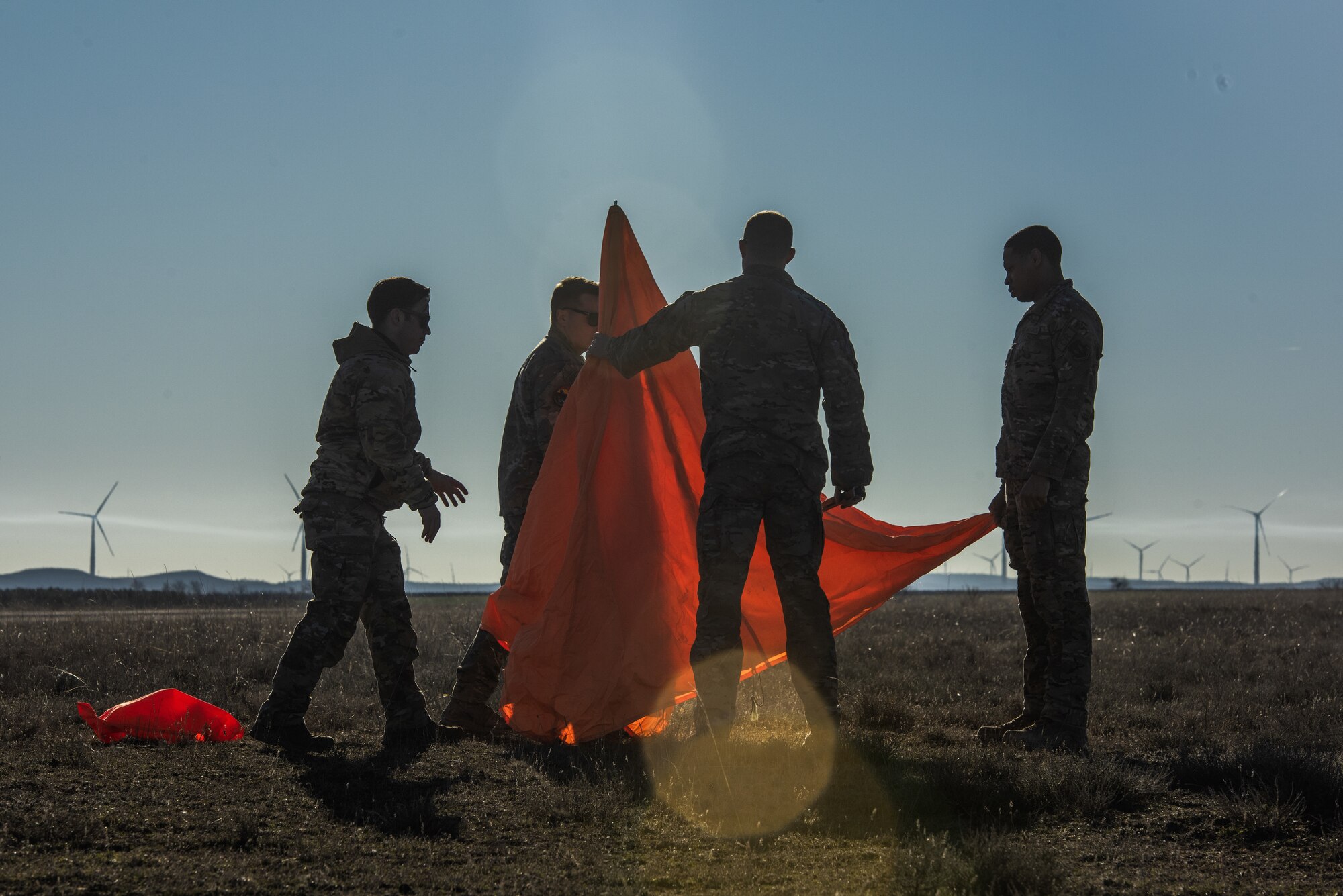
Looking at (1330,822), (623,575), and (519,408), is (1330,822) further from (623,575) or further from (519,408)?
(519,408)

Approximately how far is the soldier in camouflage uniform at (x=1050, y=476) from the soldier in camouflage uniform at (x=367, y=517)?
3.29m

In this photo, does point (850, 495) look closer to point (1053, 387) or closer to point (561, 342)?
point (1053, 387)

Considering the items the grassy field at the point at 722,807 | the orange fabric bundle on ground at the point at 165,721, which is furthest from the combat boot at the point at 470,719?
the orange fabric bundle on ground at the point at 165,721

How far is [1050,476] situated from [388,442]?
3658mm

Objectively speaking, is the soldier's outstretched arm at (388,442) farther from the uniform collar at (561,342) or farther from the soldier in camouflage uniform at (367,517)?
the uniform collar at (561,342)

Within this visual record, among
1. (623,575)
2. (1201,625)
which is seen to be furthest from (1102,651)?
(623,575)

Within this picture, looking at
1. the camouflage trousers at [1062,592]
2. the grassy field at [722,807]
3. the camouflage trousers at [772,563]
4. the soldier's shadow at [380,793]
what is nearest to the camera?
the grassy field at [722,807]

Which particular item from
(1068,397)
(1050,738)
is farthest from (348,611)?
(1068,397)

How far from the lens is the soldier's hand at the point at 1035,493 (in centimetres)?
625

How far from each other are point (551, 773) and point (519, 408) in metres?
2.82

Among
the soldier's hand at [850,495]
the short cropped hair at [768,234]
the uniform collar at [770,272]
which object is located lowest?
the soldier's hand at [850,495]

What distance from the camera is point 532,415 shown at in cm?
736

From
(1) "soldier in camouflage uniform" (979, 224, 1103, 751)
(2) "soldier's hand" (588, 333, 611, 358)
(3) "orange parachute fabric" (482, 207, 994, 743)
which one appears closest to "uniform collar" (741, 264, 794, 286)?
(2) "soldier's hand" (588, 333, 611, 358)

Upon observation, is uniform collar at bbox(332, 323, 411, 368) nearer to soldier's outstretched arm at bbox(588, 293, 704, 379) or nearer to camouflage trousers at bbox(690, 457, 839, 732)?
soldier's outstretched arm at bbox(588, 293, 704, 379)
